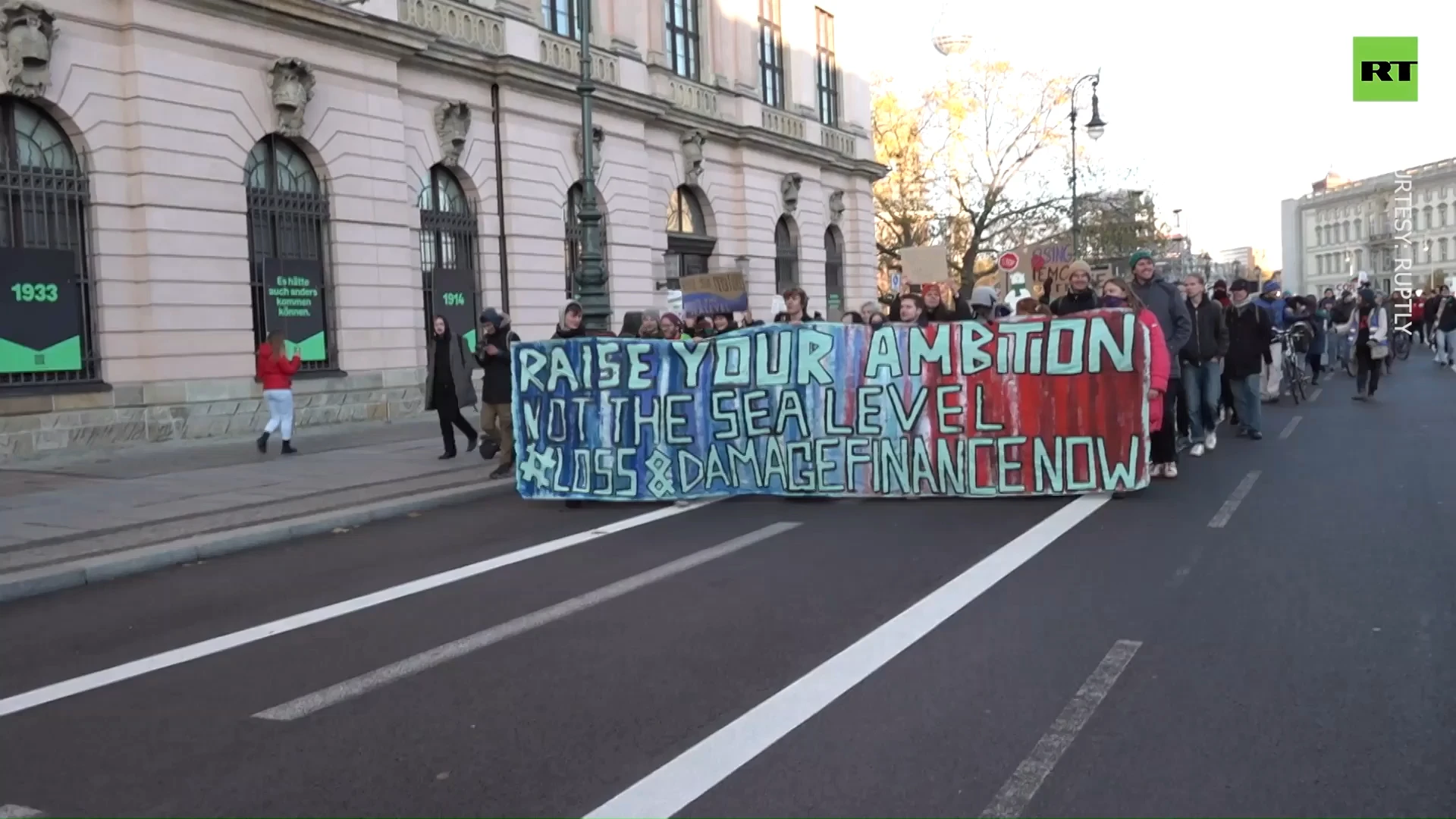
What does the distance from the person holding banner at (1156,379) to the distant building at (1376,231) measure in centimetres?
3595

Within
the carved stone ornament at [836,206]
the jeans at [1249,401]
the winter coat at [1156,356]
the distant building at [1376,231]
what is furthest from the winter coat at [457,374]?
the distant building at [1376,231]

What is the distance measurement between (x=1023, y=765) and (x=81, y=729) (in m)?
3.73

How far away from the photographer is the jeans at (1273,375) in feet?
62.3

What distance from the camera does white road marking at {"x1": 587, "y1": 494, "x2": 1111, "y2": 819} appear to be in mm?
4049

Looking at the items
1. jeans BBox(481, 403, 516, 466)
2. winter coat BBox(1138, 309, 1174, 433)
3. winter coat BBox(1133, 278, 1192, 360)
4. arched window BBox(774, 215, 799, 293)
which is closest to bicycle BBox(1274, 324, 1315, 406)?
winter coat BBox(1133, 278, 1192, 360)

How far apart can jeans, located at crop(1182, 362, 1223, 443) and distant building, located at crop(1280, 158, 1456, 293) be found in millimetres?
33323

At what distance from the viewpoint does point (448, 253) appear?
23.6 meters

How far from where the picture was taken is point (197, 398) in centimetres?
1766

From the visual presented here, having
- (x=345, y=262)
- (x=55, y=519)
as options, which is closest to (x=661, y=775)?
(x=55, y=519)

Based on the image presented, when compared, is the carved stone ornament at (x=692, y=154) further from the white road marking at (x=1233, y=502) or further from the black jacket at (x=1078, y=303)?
the white road marking at (x=1233, y=502)

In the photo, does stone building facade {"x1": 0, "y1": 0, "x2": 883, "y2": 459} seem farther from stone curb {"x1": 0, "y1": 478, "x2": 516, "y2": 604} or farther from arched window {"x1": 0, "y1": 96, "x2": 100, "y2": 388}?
stone curb {"x1": 0, "y1": 478, "x2": 516, "y2": 604}

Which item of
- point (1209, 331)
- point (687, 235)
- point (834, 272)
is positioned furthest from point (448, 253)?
point (834, 272)

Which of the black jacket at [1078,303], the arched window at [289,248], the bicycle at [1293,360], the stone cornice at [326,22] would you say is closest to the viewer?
the black jacket at [1078,303]

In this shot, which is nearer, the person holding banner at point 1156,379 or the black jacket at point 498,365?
the person holding banner at point 1156,379
